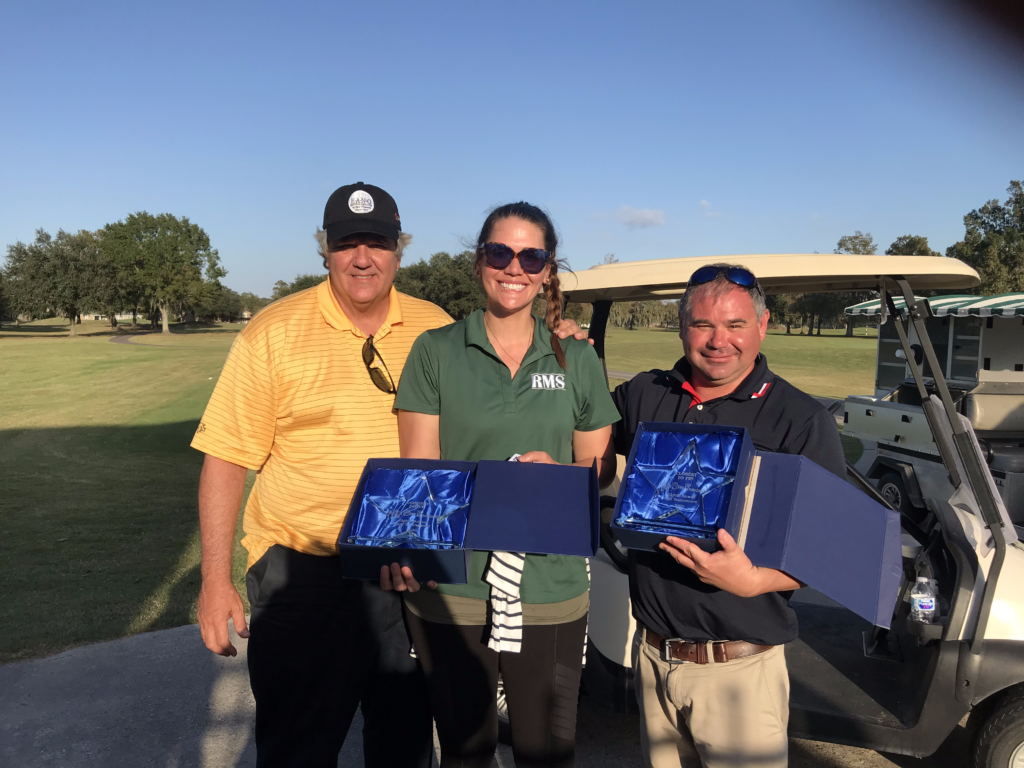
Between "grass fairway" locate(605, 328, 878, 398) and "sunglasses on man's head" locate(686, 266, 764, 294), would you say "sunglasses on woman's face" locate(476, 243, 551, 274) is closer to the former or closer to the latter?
"sunglasses on man's head" locate(686, 266, 764, 294)

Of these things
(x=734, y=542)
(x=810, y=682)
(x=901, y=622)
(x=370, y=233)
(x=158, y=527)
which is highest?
(x=370, y=233)

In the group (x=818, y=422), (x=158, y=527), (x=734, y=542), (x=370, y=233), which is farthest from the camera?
(x=158, y=527)

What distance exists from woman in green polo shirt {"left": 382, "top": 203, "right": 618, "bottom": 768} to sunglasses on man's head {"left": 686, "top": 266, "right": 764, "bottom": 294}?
39 cm

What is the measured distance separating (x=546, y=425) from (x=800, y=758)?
2.27 metres

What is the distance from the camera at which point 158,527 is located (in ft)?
21.6

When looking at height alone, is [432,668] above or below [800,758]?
above

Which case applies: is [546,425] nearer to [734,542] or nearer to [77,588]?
[734,542]

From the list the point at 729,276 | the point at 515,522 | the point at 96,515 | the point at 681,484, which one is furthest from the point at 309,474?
the point at 96,515

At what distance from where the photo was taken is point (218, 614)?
7.06 feet

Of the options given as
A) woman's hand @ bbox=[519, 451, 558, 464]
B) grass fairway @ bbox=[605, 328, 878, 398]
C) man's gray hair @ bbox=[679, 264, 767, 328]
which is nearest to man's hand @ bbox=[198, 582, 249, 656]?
woman's hand @ bbox=[519, 451, 558, 464]

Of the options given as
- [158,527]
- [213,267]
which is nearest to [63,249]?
[213,267]

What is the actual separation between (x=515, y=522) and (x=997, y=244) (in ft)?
128

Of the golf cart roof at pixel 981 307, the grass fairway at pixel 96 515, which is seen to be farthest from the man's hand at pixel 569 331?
the golf cart roof at pixel 981 307

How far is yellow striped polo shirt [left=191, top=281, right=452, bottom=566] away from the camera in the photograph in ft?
7.04
